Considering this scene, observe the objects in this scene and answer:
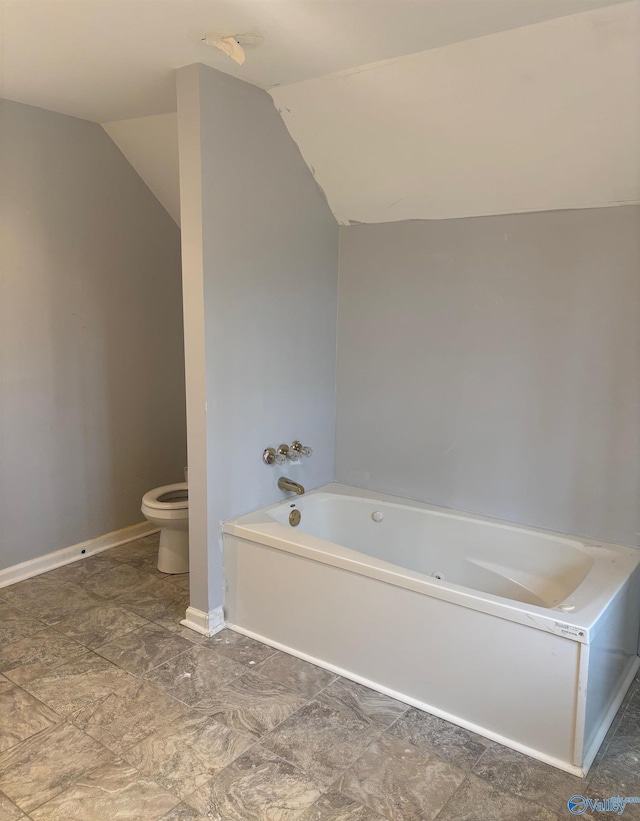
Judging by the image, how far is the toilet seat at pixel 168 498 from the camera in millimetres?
3057

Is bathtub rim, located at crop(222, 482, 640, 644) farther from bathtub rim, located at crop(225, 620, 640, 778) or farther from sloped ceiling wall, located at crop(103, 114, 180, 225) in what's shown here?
sloped ceiling wall, located at crop(103, 114, 180, 225)

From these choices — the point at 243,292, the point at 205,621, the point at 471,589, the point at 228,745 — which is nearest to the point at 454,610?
the point at 471,589

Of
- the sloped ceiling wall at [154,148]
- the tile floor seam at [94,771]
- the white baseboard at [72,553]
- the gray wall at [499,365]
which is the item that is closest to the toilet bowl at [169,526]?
the white baseboard at [72,553]

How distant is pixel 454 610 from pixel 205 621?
111cm

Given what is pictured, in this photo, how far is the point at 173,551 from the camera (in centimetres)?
318

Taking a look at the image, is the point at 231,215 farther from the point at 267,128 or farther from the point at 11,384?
the point at 11,384

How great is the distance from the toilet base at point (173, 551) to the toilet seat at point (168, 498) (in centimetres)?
16

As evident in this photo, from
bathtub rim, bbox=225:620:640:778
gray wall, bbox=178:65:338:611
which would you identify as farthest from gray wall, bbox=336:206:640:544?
bathtub rim, bbox=225:620:640:778

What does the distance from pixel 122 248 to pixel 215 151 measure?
45.7 inches

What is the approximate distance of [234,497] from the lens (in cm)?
271

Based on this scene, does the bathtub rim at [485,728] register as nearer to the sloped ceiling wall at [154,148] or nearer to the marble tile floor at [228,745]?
the marble tile floor at [228,745]

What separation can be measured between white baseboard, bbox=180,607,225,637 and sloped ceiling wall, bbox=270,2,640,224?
197cm

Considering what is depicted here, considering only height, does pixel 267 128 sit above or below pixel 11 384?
A: above

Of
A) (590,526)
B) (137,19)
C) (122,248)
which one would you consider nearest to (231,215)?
(137,19)
